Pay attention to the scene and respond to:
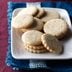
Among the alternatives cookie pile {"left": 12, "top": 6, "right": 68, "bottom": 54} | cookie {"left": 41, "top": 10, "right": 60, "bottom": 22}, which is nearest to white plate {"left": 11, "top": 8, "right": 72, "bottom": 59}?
cookie pile {"left": 12, "top": 6, "right": 68, "bottom": 54}

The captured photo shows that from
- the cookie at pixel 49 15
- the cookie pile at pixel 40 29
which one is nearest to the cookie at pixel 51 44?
the cookie pile at pixel 40 29

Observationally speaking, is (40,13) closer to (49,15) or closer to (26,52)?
(49,15)

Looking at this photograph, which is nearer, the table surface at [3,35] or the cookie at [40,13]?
the table surface at [3,35]

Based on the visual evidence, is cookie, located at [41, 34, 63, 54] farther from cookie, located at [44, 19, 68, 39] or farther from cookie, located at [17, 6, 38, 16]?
cookie, located at [17, 6, 38, 16]

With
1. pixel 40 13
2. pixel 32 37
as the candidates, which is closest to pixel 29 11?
pixel 40 13

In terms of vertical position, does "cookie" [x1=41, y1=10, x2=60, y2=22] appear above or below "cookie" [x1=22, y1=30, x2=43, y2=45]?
above

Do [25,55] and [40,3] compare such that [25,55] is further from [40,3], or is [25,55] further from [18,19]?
[40,3]

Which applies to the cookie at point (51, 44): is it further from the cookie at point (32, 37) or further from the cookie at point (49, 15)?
the cookie at point (49, 15)

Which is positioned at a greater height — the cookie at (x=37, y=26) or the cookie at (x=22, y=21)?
the cookie at (x=22, y=21)
